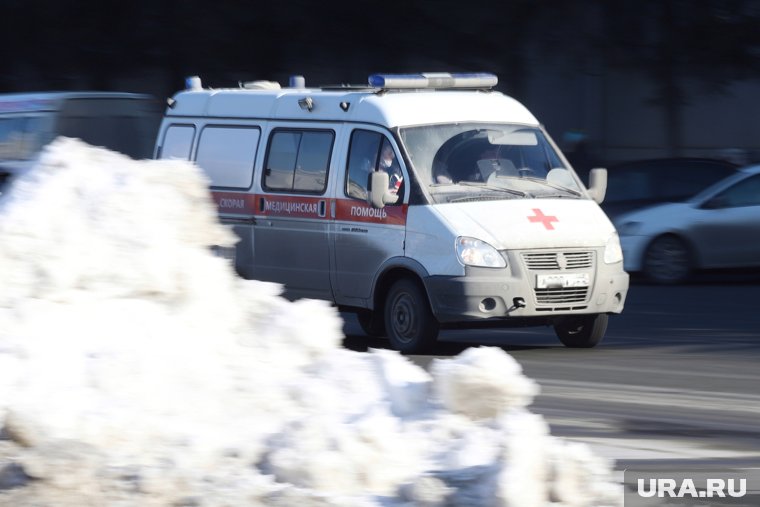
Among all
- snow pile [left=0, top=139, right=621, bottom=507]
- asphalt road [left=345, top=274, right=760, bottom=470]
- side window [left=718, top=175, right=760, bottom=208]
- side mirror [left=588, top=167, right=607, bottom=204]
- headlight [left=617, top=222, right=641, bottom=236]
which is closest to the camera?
snow pile [left=0, top=139, right=621, bottom=507]

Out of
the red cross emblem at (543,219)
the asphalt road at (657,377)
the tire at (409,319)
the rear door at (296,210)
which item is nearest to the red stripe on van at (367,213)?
the rear door at (296,210)

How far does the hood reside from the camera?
10.9m

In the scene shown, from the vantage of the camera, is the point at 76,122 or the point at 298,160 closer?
the point at 298,160

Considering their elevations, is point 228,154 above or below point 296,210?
above

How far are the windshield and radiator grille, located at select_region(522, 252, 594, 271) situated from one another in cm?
62

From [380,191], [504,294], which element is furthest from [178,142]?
[504,294]

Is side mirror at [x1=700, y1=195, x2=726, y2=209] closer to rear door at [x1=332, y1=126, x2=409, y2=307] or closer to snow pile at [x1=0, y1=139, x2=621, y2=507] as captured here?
rear door at [x1=332, y1=126, x2=409, y2=307]

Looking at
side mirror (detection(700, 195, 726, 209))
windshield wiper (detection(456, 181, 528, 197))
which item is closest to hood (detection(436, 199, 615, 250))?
windshield wiper (detection(456, 181, 528, 197))

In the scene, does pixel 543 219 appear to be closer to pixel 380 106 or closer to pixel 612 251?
pixel 612 251

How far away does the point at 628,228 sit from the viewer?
17.5 metres

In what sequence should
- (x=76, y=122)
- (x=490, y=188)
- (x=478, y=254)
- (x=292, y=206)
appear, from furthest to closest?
(x=76, y=122) → (x=292, y=206) → (x=490, y=188) → (x=478, y=254)

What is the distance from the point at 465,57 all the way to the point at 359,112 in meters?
14.6

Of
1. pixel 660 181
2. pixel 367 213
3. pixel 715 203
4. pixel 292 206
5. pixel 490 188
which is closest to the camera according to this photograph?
pixel 490 188

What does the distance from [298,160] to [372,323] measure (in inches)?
60.1
